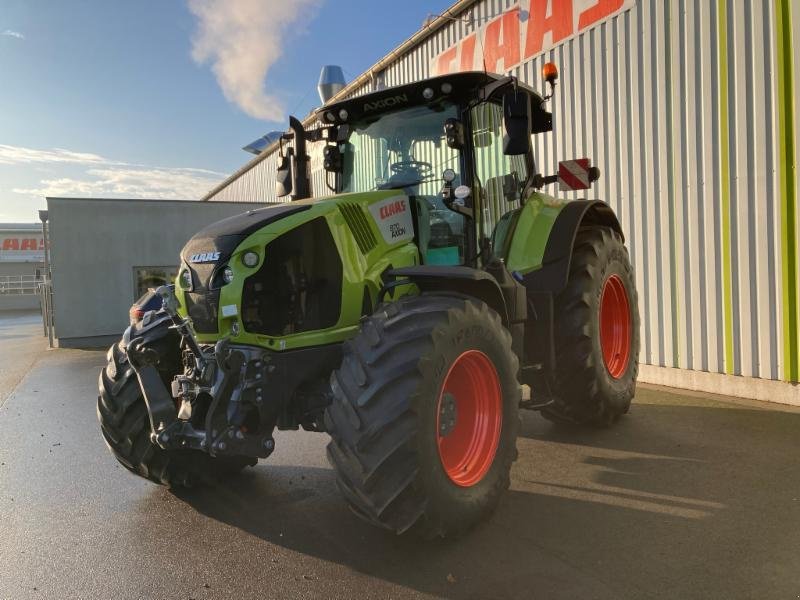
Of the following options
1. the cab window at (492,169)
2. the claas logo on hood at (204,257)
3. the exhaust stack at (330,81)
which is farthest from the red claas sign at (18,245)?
the cab window at (492,169)

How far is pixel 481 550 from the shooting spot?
322cm

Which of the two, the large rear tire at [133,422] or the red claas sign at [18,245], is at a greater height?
the red claas sign at [18,245]

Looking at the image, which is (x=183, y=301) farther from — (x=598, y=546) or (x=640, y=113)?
(x=640, y=113)

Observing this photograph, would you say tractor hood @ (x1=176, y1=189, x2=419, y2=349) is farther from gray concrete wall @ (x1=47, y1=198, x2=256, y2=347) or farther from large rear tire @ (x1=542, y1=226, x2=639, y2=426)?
gray concrete wall @ (x1=47, y1=198, x2=256, y2=347)

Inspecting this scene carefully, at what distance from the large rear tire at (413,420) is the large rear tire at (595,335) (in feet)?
5.01

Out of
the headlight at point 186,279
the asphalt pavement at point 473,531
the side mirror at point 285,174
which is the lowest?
the asphalt pavement at point 473,531

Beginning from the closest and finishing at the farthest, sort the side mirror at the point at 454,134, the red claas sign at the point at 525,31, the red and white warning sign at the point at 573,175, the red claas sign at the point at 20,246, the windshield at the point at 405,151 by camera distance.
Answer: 1. the side mirror at the point at 454,134
2. the windshield at the point at 405,151
3. the red and white warning sign at the point at 573,175
4. the red claas sign at the point at 525,31
5. the red claas sign at the point at 20,246

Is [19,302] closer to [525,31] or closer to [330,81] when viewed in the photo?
[330,81]

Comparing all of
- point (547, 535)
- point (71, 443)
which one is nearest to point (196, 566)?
point (547, 535)

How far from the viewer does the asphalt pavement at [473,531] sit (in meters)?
2.92

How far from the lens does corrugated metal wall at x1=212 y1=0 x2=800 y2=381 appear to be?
19.0 feet

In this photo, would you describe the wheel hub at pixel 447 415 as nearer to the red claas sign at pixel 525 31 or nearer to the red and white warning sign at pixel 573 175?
the red and white warning sign at pixel 573 175

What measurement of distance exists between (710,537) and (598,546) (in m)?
0.59

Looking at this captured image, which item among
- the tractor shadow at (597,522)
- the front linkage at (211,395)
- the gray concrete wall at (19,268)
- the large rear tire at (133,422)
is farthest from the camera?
the gray concrete wall at (19,268)
